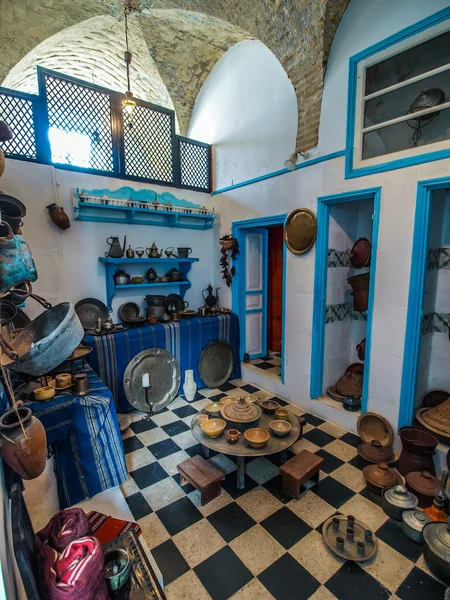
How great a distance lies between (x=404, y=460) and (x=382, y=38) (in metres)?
3.20

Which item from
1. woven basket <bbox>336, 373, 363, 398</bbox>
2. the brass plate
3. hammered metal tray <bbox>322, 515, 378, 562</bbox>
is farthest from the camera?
woven basket <bbox>336, 373, 363, 398</bbox>

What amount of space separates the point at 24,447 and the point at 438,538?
201 cm

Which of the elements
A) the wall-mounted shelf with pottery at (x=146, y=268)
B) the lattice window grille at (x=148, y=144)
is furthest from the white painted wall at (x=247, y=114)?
the wall-mounted shelf with pottery at (x=146, y=268)

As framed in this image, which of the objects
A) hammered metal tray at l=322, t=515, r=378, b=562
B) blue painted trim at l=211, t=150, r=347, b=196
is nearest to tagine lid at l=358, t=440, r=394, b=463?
hammered metal tray at l=322, t=515, r=378, b=562

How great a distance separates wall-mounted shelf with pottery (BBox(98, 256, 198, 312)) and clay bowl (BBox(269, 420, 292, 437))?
2.15 m

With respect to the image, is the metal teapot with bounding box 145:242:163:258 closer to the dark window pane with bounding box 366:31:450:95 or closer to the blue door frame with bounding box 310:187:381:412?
the blue door frame with bounding box 310:187:381:412

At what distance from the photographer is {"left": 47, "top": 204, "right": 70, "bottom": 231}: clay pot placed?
2924 mm

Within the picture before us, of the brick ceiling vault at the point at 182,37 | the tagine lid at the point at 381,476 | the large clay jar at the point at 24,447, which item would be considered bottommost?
the tagine lid at the point at 381,476

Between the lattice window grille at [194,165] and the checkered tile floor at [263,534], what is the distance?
129 inches

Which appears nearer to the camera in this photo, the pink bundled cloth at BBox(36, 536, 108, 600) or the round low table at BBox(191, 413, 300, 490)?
the pink bundled cloth at BBox(36, 536, 108, 600)

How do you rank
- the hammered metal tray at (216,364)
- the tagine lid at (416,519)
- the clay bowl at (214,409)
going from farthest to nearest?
the hammered metal tray at (216,364), the clay bowl at (214,409), the tagine lid at (416,519)

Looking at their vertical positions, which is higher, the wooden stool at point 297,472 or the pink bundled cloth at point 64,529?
the pink bundled cloth at point 64,529

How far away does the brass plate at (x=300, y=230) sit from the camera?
2857 mm

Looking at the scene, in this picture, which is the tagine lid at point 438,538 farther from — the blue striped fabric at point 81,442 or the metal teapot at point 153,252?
the metal teapot at point 153,252
